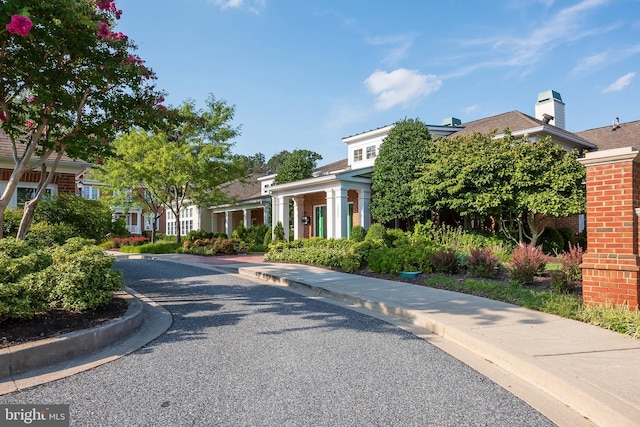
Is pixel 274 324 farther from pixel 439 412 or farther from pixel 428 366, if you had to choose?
pixel 439 412

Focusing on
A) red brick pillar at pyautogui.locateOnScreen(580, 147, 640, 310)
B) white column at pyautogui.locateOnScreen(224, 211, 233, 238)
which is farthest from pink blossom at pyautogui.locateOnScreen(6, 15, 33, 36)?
white column at pyautogui.locateOnScreen(224, 211, 233, 238)

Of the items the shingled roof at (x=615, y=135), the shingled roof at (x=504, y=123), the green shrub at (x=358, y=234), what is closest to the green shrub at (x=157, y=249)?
the green shrub at (x=358, y=234)

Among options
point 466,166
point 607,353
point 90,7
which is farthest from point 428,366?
point 466,166

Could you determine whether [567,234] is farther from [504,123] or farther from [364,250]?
[364,250]

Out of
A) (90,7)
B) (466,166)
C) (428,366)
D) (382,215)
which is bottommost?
(428,366)

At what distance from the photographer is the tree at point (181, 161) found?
2048 cm

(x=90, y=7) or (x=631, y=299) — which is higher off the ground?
(x=90, y=7)

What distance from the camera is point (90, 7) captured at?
6.01 metres

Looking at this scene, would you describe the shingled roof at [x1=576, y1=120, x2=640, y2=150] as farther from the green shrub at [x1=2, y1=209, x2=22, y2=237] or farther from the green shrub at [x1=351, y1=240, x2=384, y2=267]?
the green shrub at [x1=2, y1=209, x2=22, y2=237]

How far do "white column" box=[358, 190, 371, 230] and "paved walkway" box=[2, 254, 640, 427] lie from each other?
391 inches

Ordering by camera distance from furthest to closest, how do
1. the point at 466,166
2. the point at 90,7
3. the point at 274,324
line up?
the point at 466,166 < the point at 90,7 < the point at 274,324

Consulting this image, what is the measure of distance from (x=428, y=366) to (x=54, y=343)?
3.72 m

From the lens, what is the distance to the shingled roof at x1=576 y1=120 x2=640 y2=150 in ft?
61.1

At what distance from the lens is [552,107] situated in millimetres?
21969
